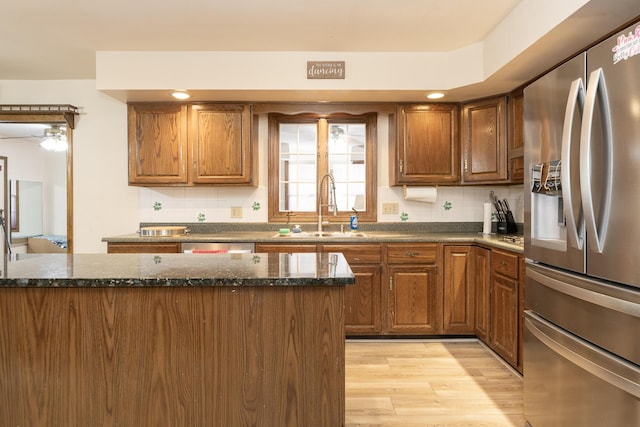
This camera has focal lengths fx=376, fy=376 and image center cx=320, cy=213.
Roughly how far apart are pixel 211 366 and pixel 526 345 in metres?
1.50

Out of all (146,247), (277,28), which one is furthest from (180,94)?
(146,247)

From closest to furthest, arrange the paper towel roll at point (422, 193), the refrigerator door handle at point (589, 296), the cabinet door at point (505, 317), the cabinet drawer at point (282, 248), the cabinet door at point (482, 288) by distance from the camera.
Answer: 1. the refrigerator door handle at point (589, 296)
2. the cabinet door at point (505, 317)
3. the cabinet door at point (482, 288)
4. the cabinet drawer at point (282, 248)
5. the paper towel roll at point (422, 193)

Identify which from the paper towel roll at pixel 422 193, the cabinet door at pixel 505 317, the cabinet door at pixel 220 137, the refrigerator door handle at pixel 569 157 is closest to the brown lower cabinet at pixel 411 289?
the cabinet door at pixel 505 317

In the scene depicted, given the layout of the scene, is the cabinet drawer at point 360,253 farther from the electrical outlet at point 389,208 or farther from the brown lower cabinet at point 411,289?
the electrical outlet at point 389,208

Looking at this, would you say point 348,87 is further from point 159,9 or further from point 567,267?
point 567,267

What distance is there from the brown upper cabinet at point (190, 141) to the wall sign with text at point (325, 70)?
0.65 meters

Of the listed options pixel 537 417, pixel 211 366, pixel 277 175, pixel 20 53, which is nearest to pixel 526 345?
pixel 537 417

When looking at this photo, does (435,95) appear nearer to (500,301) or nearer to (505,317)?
(500,301)

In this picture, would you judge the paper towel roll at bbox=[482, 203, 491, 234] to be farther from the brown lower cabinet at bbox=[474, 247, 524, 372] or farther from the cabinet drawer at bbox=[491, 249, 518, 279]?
the cabinet drawer at bbox=[491, 249, 518, 279]

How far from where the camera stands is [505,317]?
2.56 metres

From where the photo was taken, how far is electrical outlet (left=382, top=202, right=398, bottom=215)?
3.62 m

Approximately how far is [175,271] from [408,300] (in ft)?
7.17

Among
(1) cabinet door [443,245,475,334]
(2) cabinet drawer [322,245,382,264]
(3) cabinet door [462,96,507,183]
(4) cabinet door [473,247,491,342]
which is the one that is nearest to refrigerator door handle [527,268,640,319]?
(4) cabinet door [473,247,491,342]

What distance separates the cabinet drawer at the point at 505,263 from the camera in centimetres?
243
